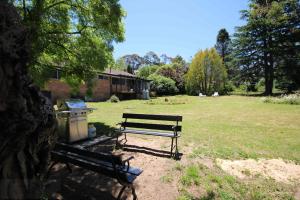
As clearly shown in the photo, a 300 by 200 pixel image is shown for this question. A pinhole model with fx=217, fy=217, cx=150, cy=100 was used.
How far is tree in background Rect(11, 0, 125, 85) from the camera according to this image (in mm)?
8781

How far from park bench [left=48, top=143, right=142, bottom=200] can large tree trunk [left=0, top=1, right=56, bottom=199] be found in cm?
146

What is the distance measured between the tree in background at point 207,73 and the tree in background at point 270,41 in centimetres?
362

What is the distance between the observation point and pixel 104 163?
12.5 ft

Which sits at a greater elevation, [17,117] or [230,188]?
[17,117]

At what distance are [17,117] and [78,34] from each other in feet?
29.0

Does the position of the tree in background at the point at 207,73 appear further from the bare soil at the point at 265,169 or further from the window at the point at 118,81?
the bare soil at the point at 265,169

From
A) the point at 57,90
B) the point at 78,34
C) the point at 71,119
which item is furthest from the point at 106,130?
the point at 57,90

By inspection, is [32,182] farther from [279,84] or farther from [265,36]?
[279,84]

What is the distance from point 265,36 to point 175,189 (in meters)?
36.5

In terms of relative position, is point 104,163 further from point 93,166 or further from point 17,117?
point 17,117

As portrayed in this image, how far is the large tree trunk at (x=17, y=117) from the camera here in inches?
62.9

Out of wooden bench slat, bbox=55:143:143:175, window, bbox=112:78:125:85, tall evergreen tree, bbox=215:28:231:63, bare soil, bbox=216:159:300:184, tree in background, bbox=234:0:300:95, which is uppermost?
tall evergreen tree, bbox=215:28:231:63

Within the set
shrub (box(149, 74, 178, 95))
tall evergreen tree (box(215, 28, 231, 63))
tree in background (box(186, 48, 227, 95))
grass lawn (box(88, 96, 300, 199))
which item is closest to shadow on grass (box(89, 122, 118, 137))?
grass lawn (box(88, 96, 300, 199))

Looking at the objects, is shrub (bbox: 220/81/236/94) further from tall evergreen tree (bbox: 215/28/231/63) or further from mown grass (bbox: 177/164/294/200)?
mown grass (bbox: 177/164/294/200)
